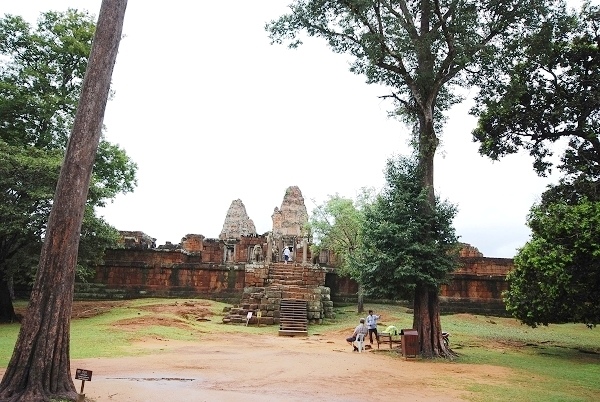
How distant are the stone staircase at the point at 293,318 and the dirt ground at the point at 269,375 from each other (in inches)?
117

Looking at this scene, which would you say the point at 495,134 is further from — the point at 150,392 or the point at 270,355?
the point at 150,392

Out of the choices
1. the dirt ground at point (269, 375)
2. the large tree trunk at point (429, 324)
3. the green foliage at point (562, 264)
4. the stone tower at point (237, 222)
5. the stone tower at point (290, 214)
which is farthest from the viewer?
the stone tower at point (290, 214)

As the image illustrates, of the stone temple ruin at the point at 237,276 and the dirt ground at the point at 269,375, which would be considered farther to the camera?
the stone temple ruin at the point at 237,276

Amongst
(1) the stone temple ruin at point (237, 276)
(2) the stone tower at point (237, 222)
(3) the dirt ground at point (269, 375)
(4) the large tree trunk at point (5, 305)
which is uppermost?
(2) the stone tower at point (237, 222)

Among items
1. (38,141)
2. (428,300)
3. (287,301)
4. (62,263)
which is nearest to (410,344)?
(428,300)

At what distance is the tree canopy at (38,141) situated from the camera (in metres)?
16.4

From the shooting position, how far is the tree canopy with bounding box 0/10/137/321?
645 inches

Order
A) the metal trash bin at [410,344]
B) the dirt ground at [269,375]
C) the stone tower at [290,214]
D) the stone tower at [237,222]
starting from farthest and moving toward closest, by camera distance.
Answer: the stone tower at [290,214] < the stone tower at [237,222] < the metal trash bin at [410,344] < the dirt ground at [269,375]

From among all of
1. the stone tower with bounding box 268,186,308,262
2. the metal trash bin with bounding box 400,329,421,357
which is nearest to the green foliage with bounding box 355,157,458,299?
the metal trash bin with bounding box 400,329,421,357

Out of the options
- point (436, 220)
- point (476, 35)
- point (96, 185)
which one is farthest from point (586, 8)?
point (96, 185)

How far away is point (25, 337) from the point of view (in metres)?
6.15

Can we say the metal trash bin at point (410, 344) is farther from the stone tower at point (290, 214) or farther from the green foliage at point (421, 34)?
the stone tower at point (290, 214)

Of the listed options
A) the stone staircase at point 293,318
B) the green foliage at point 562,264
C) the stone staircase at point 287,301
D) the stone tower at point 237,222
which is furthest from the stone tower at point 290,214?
the green foliage at point 562,264

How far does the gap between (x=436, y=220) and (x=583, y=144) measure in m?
5.83
